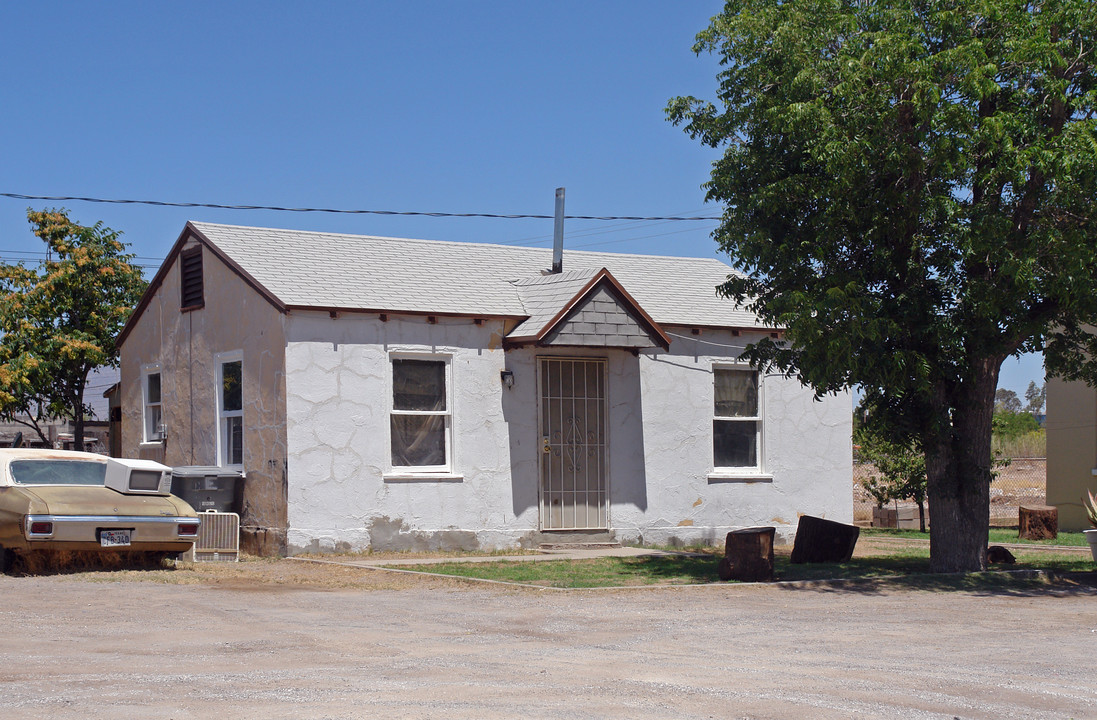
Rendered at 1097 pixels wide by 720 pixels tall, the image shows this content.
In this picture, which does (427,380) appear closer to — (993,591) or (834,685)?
(993,591)

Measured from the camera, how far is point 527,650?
8.62 metres

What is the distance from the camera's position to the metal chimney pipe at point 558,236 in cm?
1934

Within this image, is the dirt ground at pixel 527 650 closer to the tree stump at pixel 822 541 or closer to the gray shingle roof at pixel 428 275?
the tree stump at pixel 822 541

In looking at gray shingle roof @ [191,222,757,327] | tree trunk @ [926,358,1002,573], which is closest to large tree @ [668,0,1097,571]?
tree trunk @ [926,358,1002,573]

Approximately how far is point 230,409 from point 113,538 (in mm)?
4446

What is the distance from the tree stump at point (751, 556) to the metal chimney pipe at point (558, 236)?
23.5ft

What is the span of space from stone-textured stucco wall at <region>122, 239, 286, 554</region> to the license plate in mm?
2846

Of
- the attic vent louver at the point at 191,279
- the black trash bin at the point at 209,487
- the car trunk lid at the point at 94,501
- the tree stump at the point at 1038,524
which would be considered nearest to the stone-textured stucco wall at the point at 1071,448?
the tree stump at the point at 1038,524

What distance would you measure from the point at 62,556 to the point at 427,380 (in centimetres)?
539

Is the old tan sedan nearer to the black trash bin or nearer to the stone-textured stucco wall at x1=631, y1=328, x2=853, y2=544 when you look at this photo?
the black trash bin

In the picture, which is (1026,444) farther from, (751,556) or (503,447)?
(751,556)

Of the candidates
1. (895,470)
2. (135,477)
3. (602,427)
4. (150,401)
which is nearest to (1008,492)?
(895,470)

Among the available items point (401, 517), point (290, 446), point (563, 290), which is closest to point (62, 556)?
point (290, 446)

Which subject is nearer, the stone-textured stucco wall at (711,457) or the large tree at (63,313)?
the stone-textured stucco wall at (711,457)
